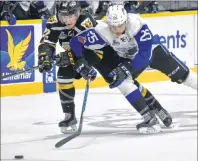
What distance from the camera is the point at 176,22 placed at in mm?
7672

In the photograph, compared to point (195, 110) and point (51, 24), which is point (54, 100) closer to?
point (195, 110)

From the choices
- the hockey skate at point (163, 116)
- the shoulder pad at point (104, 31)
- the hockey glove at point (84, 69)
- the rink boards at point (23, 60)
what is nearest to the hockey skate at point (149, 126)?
the hockey skate at point (163, 116)

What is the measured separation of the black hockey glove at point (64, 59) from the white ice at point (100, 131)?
51 cm

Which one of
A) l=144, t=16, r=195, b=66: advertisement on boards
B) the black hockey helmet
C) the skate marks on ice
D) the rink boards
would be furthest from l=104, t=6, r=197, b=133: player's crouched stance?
l=144, t=16, r=195, b=66: advertisement on boards

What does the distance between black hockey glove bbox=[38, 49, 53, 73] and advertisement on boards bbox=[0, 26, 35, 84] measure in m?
2.04

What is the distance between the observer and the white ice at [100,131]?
159 inches

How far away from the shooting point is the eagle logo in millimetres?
6676

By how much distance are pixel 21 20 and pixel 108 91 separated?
44.5 inches

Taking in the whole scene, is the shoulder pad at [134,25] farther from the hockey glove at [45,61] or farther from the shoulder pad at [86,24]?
the hockey glove at [45,61]

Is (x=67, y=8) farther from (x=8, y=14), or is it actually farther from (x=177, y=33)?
(x=177, y=33)

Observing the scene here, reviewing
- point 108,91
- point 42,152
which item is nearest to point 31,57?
point 108,91

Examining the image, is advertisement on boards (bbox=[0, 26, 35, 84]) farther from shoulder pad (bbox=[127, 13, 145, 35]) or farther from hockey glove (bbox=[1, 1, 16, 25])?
shoulder pad (bbox=[127, 13, 145, 35])

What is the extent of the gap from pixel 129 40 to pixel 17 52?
7.97 ft

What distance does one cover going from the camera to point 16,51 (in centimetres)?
672
